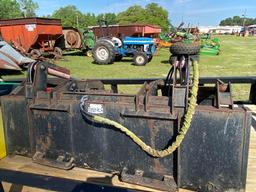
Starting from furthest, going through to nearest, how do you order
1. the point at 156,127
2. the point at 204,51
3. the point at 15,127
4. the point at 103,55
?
1. the point at 204,51
2. the point at 103,55
3. the point at 15,127
4. the point at 156,127

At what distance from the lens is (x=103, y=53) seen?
12.3m

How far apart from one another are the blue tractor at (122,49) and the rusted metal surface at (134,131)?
374 inches

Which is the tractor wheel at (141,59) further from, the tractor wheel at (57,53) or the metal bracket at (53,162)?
the metal bracket at (53,162)

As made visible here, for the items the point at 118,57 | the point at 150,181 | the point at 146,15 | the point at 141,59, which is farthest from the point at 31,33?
the point at 146,15

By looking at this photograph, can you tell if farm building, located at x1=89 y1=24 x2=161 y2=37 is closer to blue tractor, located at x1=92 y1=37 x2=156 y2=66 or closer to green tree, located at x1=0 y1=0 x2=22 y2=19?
blue tractor, located at x1=92 y1=37 x2=156 y2=66

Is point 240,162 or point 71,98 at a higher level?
point 71,98

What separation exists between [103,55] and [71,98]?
1019 centimetres

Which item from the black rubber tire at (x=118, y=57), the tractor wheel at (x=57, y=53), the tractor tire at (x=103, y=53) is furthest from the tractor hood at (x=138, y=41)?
the tractor wheel at (x=57, y=53)

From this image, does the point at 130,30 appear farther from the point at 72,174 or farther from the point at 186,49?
the point at 186,49

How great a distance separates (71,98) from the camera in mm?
2207

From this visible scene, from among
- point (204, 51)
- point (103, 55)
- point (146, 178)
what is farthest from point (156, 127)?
point (204, 51)

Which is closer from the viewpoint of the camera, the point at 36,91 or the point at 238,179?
the point at 238,179

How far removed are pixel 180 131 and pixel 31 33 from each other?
12.1 m

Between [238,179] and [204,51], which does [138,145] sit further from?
[204,51]
